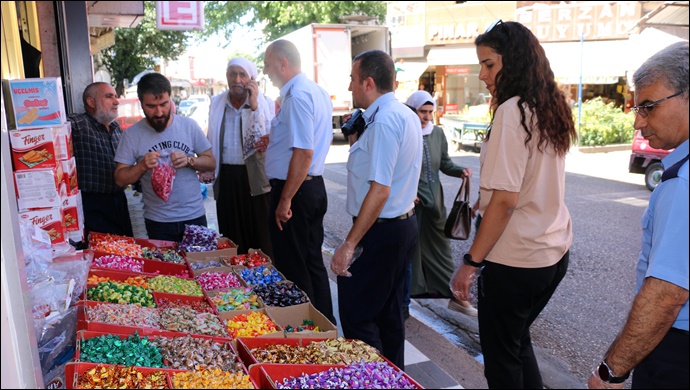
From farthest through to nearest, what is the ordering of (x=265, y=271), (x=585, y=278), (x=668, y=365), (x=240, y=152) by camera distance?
(x=585, y=278), (x=240, y=152), (x=265, y=271), (x=668, y=365)

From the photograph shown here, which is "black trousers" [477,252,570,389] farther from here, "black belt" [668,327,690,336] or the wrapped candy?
the wrapped candy

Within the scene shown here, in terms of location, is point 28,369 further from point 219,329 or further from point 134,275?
point 134,275

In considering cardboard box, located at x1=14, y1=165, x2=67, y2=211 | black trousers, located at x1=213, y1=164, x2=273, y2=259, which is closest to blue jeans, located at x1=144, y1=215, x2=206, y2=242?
black trousers, located at x1=213, y1=164, x2=273, y2=259

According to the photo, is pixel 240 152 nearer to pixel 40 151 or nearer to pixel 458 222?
pixel 40 151

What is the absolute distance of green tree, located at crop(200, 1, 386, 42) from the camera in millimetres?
23922

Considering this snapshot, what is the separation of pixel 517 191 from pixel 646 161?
9.29 m

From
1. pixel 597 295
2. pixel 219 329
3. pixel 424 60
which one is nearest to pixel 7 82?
pixel 219 329

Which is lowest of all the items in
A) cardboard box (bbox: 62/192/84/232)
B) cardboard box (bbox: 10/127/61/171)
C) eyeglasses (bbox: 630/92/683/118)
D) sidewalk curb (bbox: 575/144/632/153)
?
sidewalk curb (bbox: 575/144/632/153)

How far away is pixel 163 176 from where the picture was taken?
376cm

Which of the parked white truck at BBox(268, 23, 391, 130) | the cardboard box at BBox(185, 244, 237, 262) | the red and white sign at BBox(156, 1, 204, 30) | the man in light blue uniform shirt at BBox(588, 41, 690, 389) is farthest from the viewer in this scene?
the parked white truck at BBox(268, 23, 391, 130)

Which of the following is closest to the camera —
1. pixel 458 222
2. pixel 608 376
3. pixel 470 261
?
pixel 608 376

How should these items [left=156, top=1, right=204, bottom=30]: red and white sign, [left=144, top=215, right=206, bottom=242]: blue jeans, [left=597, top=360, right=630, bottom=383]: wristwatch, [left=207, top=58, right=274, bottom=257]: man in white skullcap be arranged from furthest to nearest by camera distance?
[left=156, top=1, right=204, bottom=30]: red and white sign → [left=207, top=58, right=274, bottom=257]: man in white skullcap → [left=144, top=215, right=206, bottom=242]: blue jeans → [left=597, top=360, right=630, bottom=383]: wristwatch

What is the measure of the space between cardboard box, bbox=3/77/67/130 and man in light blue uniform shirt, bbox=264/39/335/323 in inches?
58.2

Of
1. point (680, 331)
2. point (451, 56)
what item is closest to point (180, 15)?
point (680, 331)
